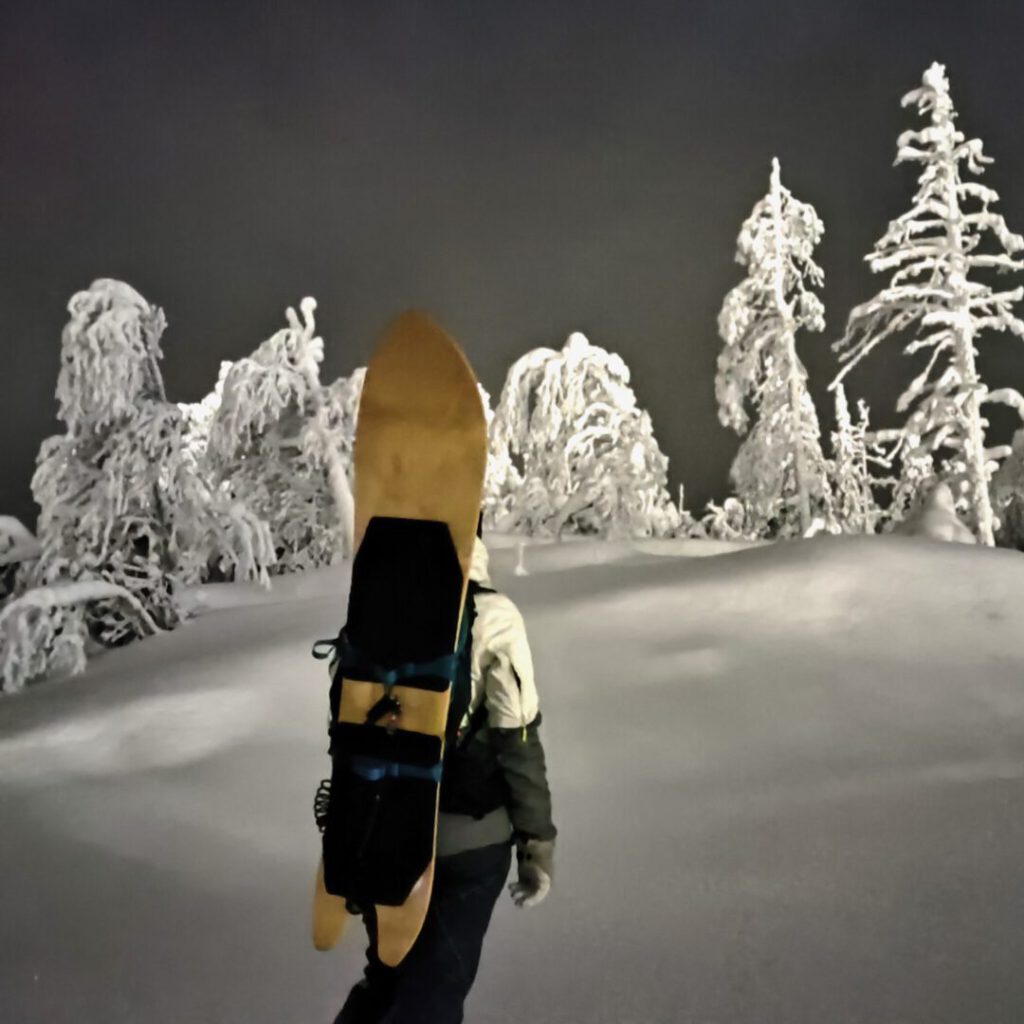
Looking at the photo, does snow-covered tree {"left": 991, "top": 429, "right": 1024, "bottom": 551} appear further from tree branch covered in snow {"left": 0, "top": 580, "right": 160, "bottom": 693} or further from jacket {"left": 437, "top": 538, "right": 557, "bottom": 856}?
jacket {"left": 437, "top": 538, "right": 557, "bottom": 856}

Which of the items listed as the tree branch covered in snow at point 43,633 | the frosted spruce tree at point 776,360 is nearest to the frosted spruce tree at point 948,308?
the frosted spruce tree at point 776,360

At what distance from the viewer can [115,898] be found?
18.3 ft

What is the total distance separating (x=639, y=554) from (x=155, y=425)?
785 cm

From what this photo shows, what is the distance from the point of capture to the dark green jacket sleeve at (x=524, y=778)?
3240 mm

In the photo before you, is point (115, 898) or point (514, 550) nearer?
point (115, 898)

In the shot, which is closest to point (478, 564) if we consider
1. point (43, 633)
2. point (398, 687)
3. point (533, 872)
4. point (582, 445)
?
point (398, 687)

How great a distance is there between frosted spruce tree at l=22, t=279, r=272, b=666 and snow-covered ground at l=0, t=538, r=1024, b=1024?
2437 mm

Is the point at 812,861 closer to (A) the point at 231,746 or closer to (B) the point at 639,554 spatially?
(A) the point at 231,746

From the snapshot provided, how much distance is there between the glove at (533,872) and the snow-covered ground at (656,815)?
4.16 feet

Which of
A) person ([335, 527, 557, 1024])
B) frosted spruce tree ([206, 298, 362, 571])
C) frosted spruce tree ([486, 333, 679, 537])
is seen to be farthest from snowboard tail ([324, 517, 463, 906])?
frosted spruce tree ([486, 333, 679, 537])

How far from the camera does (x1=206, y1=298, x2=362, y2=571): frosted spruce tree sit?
17.4 m

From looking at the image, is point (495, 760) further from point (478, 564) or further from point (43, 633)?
point (43, 633)

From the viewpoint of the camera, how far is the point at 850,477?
2544 cm

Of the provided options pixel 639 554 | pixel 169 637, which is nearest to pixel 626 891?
pixel 169 637
